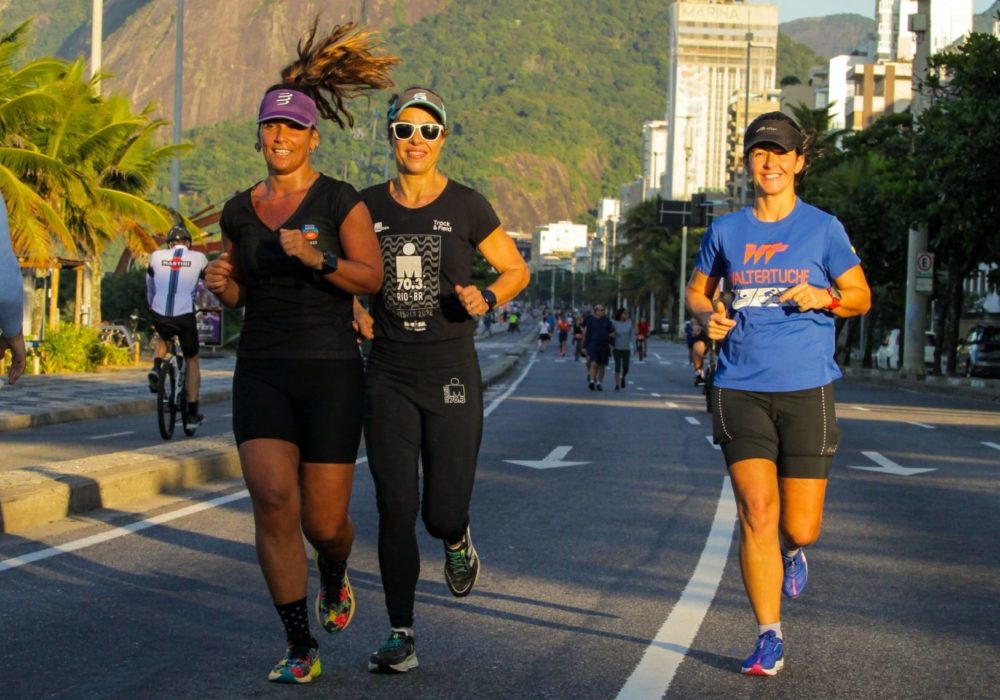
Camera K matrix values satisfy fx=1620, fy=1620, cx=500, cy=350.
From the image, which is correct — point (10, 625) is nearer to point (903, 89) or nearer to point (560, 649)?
point (560, 649)

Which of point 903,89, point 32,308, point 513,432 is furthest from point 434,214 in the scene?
point 903,89

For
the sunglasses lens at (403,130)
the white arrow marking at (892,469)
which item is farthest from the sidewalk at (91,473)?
the white arrow marking at (892,469)

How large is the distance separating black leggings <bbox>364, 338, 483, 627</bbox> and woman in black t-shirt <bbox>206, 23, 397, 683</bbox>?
0.11 metres

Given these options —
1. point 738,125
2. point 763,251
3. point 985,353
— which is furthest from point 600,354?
point 738,125

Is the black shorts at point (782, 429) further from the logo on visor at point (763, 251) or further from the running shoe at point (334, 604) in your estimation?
the running shoe at point (334, 604)

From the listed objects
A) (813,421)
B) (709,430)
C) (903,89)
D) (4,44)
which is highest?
(903,89)

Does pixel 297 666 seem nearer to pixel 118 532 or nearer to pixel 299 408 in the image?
pixel 299 408

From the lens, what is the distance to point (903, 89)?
11975cm

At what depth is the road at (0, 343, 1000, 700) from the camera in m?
5.81

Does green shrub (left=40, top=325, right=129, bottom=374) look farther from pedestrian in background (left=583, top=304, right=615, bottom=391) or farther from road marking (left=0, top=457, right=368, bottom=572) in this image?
road marking (left=0, top=457, right=368, bottom=572)

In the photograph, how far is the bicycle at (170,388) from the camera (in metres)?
14.7

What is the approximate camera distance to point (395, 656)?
577 cm

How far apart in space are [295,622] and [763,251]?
2239 mm

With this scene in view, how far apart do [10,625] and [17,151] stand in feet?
75.2
